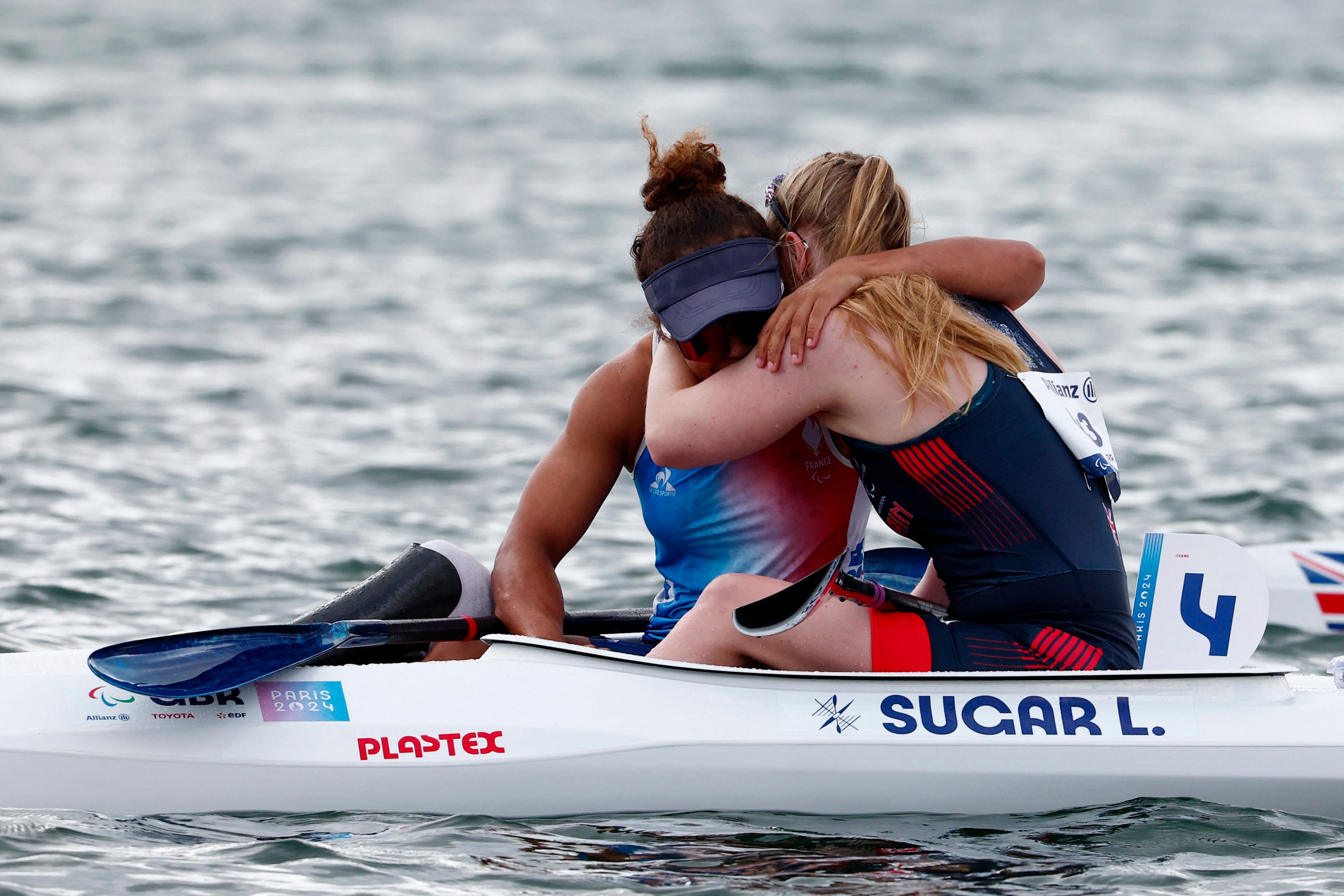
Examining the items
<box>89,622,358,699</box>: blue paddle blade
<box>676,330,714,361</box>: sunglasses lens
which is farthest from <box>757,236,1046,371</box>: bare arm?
<box>89,622,358,699</box>: blue paddle blade

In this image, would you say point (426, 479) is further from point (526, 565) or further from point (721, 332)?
point (721, 332)

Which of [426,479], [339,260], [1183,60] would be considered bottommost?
[426,479]

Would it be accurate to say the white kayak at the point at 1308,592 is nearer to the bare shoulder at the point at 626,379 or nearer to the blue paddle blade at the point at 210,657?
the bare shoulder at the point at 626,379

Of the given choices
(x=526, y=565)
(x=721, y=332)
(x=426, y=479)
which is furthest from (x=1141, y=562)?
(x=426, y=479)

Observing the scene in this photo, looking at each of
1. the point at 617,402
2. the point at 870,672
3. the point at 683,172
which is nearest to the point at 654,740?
the point at 870,672

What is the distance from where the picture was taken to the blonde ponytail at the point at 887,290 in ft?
10.1

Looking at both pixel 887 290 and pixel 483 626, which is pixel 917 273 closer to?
pixel 887 290

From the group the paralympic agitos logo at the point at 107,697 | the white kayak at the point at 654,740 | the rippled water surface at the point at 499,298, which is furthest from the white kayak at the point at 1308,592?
the paralympic agitos logo at the point at 107,697

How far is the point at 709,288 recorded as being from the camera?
317 centimetres

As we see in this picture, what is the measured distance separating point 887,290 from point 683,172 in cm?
50

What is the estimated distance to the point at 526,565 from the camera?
3.85m

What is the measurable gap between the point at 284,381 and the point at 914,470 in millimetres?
7159

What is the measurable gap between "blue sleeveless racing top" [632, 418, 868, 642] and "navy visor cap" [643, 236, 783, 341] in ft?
1.48

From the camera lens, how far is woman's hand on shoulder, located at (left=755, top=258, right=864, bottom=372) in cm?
306
